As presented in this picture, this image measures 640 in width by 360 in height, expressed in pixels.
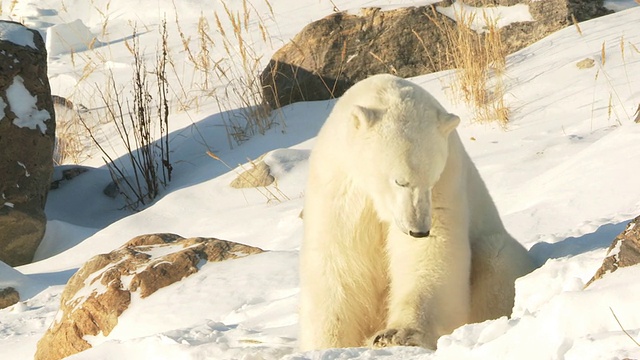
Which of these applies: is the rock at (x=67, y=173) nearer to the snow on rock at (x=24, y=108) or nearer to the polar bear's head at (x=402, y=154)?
the snow on rock at (x=24, y=108)

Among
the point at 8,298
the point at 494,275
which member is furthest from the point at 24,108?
the point at 494,275

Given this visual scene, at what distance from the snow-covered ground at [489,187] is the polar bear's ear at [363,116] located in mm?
714

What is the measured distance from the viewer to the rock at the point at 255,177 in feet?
25.0

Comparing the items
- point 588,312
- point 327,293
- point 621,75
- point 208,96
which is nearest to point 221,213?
point 208,96

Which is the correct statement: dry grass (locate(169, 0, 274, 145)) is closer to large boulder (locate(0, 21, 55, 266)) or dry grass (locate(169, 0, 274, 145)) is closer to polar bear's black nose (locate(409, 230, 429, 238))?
large boulder (locate(0, 21, 55, 266))

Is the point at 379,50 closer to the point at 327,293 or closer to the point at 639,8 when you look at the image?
the point at 639,8

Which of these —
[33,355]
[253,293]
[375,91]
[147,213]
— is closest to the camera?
[375,91]

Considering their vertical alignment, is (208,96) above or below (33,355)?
above

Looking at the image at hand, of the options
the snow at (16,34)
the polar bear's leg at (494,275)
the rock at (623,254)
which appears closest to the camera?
the rock at (623,254)

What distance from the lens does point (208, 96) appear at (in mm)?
9438

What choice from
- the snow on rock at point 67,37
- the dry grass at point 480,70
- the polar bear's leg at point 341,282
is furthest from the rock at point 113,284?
the snow on rock at point 67,37

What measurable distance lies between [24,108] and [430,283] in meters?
5.38

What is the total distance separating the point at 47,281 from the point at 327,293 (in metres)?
3.57

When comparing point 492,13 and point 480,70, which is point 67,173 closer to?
point 480,70
